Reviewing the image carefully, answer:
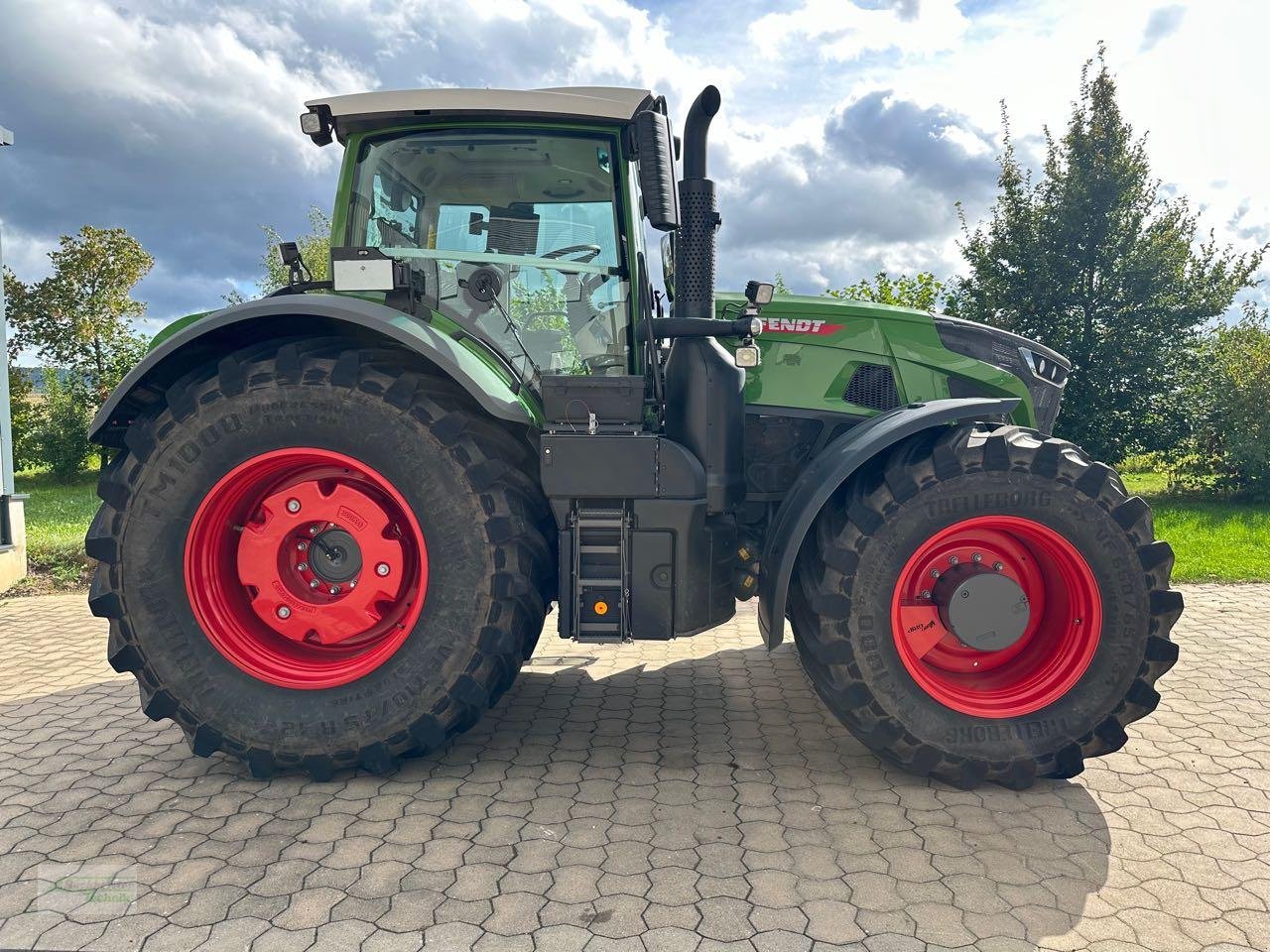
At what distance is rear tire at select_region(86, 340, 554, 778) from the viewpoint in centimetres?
308

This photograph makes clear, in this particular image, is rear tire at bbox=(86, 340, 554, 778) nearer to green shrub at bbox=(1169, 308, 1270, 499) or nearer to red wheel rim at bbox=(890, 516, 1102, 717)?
red wheel rim at bbox=(890, 516, 1102, 717)

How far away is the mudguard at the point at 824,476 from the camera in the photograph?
3.11 m

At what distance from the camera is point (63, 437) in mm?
18219

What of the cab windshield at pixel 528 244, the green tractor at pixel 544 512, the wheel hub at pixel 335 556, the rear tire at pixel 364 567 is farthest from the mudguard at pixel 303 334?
the wheel hub at pixel 335 556

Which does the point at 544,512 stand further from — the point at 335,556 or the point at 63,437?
the point at 63,437

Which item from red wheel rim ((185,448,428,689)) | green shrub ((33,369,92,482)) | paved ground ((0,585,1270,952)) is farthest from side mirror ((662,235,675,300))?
green shrub ((33,369,92,482))

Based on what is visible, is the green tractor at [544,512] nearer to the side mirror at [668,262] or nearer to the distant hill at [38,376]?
the side mirror at [668,262]

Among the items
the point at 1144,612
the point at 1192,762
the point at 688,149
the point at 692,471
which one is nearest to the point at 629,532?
the point at 692,471

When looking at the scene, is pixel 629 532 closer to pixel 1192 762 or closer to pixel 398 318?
pixel 398 318

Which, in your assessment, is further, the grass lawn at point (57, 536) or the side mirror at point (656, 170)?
the grass lawn at point (57, 536)

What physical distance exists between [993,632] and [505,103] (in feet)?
8.94

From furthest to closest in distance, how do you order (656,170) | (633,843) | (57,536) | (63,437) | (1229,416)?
(63,437) < (1229,416) < (57,536) < (656,170) < (633,843)

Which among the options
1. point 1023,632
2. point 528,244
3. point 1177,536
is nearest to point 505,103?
point 528,244

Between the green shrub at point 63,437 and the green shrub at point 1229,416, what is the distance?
2045cm
